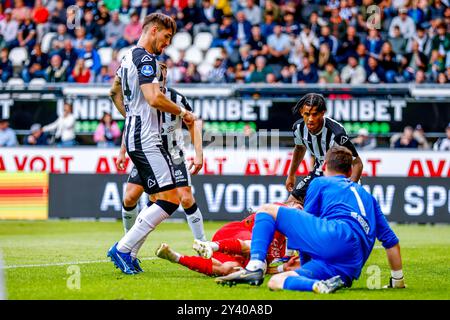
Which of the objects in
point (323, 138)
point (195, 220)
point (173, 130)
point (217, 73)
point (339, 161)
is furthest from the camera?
point (217, 73)

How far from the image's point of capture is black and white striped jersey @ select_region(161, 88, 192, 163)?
492 inches

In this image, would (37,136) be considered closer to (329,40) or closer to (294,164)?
(329,40)

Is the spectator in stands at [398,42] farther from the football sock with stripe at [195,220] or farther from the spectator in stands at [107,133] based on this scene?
the football sock with stripe at [195,220]

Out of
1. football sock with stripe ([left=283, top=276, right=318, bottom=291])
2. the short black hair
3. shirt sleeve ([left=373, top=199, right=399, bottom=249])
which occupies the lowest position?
football sock with stripe ([left=283, top=276, right=318, bottom=291])

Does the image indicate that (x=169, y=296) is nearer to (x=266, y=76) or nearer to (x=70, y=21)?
(x=266, y=76)

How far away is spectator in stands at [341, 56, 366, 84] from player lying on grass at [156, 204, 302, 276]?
1251cm

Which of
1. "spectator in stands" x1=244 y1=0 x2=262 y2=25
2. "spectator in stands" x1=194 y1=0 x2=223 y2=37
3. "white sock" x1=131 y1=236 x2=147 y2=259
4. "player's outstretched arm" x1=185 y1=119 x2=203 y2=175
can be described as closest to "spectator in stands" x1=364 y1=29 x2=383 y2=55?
"spectator in stands" x1=244 y1=0 x2=262 y2=25

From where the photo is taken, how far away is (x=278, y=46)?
24.0 m

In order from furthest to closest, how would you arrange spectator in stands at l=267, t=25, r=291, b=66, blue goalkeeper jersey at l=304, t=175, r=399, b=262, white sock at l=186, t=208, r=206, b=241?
spectator in stands at l=267, t=25, r=291, b=66 < white sock at l=186, t=208, r=206, b=241 < blue goalkeeper jersey at l=304, t=175, r=399, b=262

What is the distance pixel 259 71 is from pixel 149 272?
13.0 metres

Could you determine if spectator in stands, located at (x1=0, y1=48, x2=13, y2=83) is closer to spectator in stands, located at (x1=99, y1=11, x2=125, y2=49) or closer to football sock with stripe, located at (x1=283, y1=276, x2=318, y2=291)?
spectator in stands, located at (x1=99, y1=11, x2=125, y2=49)

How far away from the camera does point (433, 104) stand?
2077 cm

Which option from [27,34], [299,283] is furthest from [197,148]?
[27,34]
